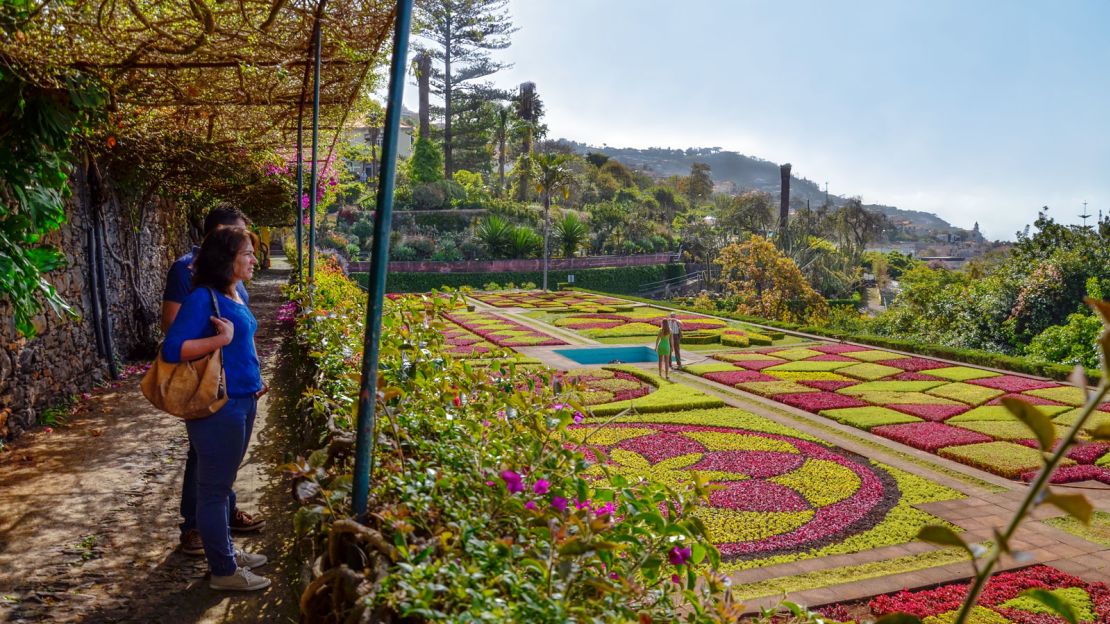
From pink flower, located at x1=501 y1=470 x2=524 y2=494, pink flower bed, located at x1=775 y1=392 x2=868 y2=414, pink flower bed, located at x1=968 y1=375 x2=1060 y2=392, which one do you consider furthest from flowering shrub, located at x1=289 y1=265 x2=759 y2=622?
pink flower bed, located at x1=968 y1=375 x2=1060 y2=392

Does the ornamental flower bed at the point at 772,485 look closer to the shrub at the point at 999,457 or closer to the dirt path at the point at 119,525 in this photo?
the shrub at the point at 999,457

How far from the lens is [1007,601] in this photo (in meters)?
4.16

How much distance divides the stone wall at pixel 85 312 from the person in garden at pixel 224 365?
2.84 metres

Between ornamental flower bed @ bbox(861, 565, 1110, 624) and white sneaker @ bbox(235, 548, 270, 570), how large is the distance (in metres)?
2.76

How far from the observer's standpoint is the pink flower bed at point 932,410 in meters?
8.85

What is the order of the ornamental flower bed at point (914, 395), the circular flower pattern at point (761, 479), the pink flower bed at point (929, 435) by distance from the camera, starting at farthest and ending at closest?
the pink flower bed at point (929, 435)
the ornamental flower bed at point (914, 395)
the circular flower pattern at point (761, 479)

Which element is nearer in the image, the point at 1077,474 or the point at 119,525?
the point at 119,525

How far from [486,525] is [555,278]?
100 feet

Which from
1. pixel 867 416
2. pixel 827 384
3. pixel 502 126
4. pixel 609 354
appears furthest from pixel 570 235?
pixel 867 416

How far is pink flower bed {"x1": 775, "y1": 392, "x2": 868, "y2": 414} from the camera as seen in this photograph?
9.31 metres

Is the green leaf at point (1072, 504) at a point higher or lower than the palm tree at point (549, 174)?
lower

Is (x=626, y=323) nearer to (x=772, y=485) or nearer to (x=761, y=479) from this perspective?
(x=761, y=479)

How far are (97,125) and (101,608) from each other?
3965 mm

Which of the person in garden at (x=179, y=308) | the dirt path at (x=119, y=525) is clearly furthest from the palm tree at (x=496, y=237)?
the person in garden at (x=179, y=308)
